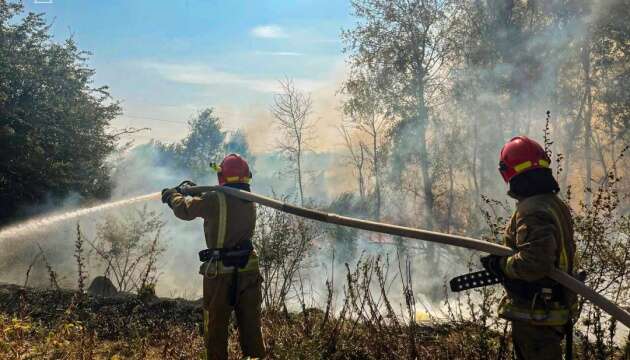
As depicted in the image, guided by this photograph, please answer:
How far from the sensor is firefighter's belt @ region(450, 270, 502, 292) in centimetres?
325

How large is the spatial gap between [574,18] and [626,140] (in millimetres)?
6625

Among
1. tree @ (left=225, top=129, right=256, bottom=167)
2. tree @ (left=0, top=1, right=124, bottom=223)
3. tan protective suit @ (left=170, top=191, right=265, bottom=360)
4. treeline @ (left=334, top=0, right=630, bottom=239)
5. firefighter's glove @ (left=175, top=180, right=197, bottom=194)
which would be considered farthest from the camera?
tree @ (left=225, top=129, right=256, bottom=167)

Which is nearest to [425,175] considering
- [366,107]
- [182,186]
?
[366,107]

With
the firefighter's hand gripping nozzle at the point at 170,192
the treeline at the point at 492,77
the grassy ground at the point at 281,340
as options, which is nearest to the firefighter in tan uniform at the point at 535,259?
the grassy ground at the point at 281,340

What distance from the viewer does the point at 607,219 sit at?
4.16m

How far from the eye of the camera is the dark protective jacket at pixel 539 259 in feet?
9.49

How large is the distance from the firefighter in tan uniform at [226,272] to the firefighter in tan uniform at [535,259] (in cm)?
221

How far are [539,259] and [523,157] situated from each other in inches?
26.6

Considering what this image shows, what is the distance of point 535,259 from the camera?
2.87 meters

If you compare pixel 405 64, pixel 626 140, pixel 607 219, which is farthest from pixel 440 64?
pixel 607 219

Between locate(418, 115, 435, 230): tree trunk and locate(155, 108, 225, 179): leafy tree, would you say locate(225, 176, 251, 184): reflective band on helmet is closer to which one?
locate(418, 115, 435, 230): tree trunk

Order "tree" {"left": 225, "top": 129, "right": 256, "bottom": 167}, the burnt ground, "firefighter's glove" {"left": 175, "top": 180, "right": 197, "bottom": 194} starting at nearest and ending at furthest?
"firefighter's glove" {"left": 175, "top": 180, "right": 197, "bottom": 194}
the burnt ground
"tree" {"left": 225, "top": 129, "right": 256, "bottom": 167}

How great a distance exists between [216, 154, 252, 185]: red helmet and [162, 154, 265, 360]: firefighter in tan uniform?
216 mm

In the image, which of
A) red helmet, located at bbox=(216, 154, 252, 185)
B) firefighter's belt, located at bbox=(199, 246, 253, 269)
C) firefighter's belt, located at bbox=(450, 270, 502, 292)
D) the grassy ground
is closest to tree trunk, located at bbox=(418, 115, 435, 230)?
the grassy ground
